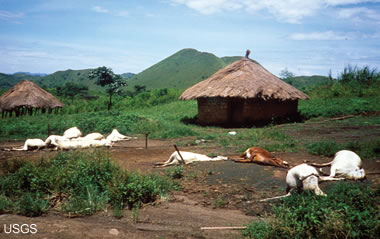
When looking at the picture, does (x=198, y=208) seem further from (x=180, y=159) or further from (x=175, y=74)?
(x=175, y=74)

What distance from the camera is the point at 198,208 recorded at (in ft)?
15.7

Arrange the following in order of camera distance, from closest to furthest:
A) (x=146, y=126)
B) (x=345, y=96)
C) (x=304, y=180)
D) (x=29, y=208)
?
1. (x=29, y=208)
2. (x=304, y=180)
3. (x=146, y=126)
4. (x=345, y=96)

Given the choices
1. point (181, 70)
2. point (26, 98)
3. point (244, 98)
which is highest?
point (181, 70)

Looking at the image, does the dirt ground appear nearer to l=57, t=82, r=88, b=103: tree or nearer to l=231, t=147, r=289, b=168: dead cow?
l=231, t=147, r=289, b=168: dead cow

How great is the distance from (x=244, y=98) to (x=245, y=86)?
59 centimetres

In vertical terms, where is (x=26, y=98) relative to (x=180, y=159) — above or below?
above

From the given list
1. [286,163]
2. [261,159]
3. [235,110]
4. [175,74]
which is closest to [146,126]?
[235,110]

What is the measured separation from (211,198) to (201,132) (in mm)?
7918

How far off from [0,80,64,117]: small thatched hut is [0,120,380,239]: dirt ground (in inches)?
577

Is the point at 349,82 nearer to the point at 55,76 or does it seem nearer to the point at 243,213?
the point at 243,213

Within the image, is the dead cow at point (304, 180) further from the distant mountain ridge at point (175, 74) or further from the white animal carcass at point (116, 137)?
the distant mountain ridge at point (175, 74)

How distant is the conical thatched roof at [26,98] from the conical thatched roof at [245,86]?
33.3ft

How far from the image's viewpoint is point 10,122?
15.7 metres

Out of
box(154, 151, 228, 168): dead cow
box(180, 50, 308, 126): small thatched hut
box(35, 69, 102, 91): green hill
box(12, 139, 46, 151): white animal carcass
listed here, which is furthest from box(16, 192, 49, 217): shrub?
box(35, 69, 102, 91): green hill
